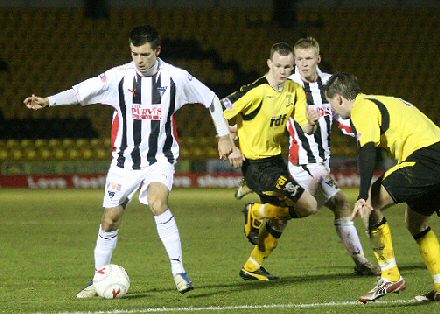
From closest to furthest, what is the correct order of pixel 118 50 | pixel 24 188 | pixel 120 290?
pixel 120 290 < pixel 24 188 < pixel 118 50

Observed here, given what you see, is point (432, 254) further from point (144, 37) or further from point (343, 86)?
point (144, 37)

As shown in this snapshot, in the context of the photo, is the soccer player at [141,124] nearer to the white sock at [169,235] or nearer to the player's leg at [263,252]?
the white sock at [169,235]

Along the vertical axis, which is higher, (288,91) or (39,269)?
(288,91)

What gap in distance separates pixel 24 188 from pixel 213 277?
1218 cm

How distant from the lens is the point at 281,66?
7859 mm

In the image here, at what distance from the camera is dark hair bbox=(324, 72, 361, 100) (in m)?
6.16

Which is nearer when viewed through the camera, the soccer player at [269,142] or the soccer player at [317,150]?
the soccer player at [269,142]

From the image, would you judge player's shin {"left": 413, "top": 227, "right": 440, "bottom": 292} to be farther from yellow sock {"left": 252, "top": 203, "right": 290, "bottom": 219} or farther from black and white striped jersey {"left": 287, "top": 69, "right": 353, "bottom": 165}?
black and white striped jersey {"left": 287, "top": 69, "right": 353, "bottom": 165}

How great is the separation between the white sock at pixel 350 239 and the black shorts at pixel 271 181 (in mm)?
681

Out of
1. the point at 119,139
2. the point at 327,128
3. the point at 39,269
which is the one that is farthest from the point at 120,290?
the point at 327,128

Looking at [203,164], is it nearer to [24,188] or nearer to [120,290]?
[24,188]

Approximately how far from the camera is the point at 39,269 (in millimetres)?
8562

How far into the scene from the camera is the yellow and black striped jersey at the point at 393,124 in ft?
19.9

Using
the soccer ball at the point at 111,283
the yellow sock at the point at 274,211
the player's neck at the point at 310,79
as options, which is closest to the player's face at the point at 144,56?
the soccer ball at the point at 111,283
